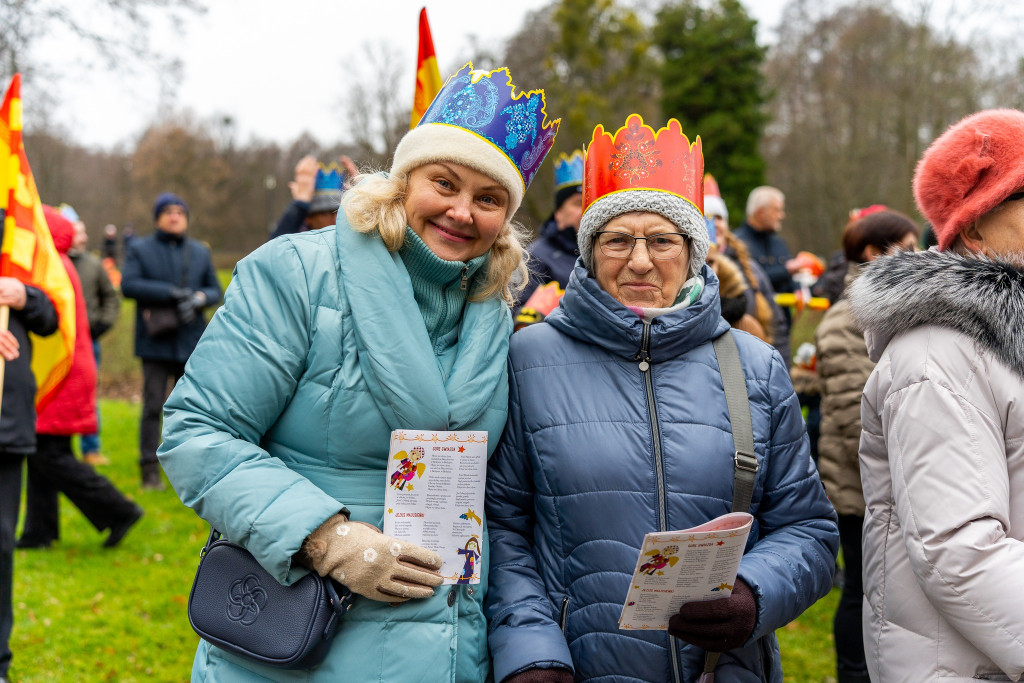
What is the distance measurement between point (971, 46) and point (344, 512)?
14.0m

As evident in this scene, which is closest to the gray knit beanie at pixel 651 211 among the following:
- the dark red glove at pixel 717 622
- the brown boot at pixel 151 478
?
the dark red glove at pixel 717 622

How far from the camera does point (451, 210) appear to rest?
80.1 inches

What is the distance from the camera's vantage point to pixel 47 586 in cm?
516

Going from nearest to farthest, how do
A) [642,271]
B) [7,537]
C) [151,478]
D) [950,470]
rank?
1. [950,470]
2. [642,271]
3. [7,537]
4. [151,478]

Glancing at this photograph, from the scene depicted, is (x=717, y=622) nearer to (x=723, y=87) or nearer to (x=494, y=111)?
(x=494, y=111)

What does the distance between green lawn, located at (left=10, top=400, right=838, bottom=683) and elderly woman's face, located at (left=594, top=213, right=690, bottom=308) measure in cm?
289

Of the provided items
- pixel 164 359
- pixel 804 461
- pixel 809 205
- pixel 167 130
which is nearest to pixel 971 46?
pixel 809 205

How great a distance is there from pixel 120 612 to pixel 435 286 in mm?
3925

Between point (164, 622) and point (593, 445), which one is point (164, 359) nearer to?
point (164, 622)

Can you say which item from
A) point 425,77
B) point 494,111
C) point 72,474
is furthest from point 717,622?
point 72,474

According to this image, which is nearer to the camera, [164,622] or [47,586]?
[164,622]

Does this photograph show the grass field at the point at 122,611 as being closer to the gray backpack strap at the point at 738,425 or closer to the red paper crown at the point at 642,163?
the gray backpack strap at the point at 738,425

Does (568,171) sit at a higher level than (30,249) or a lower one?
higher

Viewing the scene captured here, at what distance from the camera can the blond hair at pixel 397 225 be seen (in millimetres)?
1972
